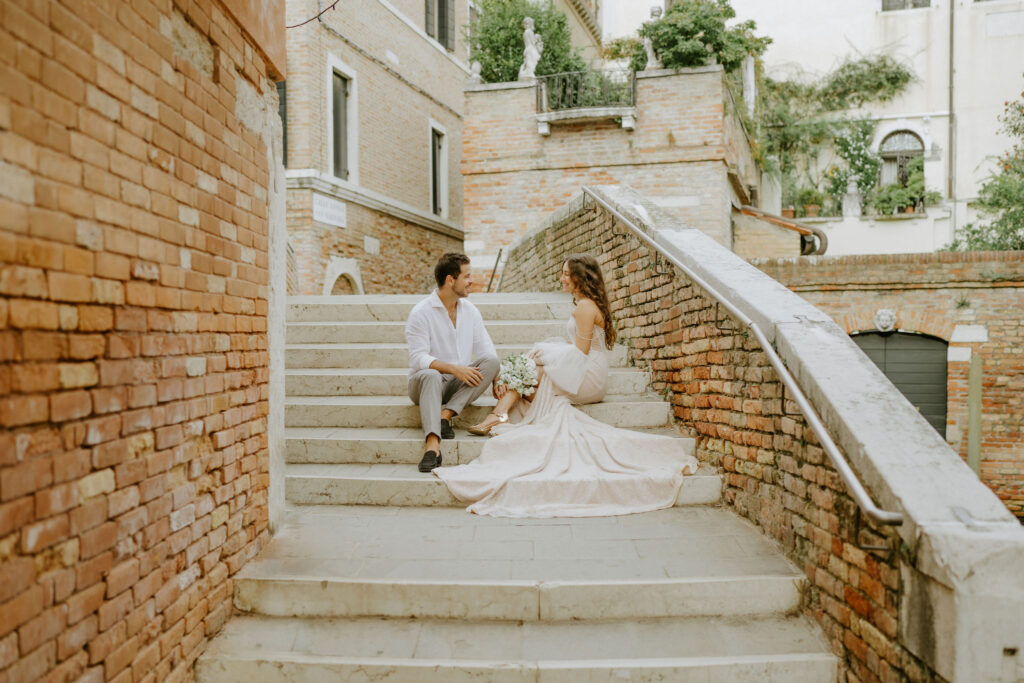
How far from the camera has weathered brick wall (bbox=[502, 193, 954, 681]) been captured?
2.53m

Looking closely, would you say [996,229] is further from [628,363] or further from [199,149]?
[199,149]

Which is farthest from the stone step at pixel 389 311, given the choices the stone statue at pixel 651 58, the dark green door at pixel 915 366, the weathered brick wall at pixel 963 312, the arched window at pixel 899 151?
the arched window at pixel 899 151

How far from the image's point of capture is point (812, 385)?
118 inches

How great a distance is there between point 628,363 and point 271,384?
9.73 ft

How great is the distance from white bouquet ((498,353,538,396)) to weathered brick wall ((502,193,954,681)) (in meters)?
0.92

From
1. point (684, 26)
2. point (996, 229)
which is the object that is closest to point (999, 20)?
point (996, 229)

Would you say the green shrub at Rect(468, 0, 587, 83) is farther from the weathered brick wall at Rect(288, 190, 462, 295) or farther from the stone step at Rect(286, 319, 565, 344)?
the stone step at Rect(286, 319, 565, 344)

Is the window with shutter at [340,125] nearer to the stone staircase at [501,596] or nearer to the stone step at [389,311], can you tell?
the stone step at [389,311]

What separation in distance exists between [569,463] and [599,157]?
31.0ft

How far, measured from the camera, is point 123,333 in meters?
2.24

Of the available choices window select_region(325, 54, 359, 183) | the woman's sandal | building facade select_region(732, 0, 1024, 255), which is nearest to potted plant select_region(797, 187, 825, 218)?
building facade select_region(732, 0, 1024, 255)

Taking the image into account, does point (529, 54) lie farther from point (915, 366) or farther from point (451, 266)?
point (451, 266)

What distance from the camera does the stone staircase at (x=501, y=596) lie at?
105 inches

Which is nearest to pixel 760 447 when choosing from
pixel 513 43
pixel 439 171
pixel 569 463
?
pixel 569 463
